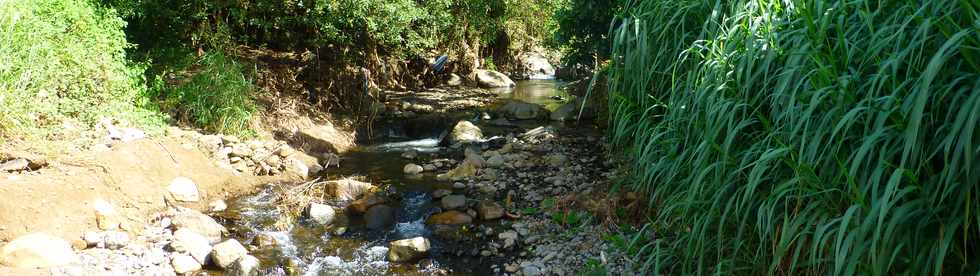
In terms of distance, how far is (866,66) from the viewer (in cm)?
274

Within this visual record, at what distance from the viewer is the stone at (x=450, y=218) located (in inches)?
223

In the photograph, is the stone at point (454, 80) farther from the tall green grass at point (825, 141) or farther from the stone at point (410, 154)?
the tall green grass at point (825, 141)

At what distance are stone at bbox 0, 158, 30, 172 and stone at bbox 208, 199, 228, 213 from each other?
137cm

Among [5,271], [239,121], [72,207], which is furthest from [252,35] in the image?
[5,271]

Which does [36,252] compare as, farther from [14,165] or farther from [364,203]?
[364,203]

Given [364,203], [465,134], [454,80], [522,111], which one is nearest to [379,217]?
[364,203]

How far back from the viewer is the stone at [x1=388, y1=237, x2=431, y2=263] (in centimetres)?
493

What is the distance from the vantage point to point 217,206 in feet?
19.3

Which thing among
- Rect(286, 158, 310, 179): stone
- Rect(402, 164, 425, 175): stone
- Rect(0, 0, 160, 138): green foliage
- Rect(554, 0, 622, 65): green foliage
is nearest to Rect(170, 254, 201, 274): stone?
Rect(0, 0, 160, 138): green foliage

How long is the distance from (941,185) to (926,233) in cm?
17

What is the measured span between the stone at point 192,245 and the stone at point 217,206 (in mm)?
861

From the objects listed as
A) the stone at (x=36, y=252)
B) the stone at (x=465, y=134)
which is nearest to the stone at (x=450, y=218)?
the stone at (x=36, y=252)

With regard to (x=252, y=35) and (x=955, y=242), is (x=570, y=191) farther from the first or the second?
(x=252, y=35)

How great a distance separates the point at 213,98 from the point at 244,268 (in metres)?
3.40
